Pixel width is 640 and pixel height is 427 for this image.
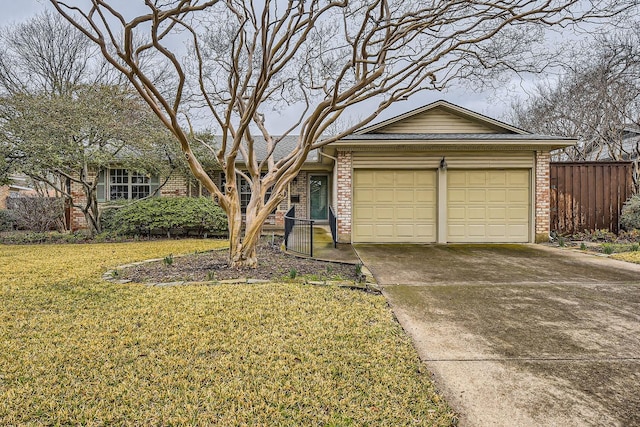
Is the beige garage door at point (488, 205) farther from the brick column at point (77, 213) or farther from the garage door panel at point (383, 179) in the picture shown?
the brick column at point (77, 213)

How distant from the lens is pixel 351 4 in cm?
680

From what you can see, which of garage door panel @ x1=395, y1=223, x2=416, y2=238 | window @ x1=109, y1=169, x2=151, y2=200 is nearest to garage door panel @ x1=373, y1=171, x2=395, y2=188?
garage door panel @ x1=395, y1=223, x2=416, y2=238

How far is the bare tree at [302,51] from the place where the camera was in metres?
5.27

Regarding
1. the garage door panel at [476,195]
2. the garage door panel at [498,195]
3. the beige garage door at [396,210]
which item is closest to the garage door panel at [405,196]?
the beige garage door at [396,210]

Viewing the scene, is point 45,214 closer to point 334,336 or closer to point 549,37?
point 334,336

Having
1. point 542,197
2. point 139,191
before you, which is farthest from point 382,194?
point 139,191

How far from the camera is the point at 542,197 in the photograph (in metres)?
9.38

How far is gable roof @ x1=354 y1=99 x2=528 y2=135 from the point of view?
32.0 ft

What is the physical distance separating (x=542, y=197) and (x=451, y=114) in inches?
140

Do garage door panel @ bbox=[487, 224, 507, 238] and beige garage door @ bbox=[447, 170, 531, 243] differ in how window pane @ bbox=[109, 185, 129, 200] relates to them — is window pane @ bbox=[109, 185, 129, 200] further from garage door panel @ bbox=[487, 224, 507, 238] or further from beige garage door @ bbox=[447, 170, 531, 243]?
garage door panel @ bbox=[487, 224, 507, 238]

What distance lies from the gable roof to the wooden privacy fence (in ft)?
6.57

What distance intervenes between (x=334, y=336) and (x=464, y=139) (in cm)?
755

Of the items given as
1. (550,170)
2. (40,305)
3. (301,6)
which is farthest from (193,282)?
(550,170)

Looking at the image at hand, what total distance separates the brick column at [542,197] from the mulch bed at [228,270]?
6.51 metres
